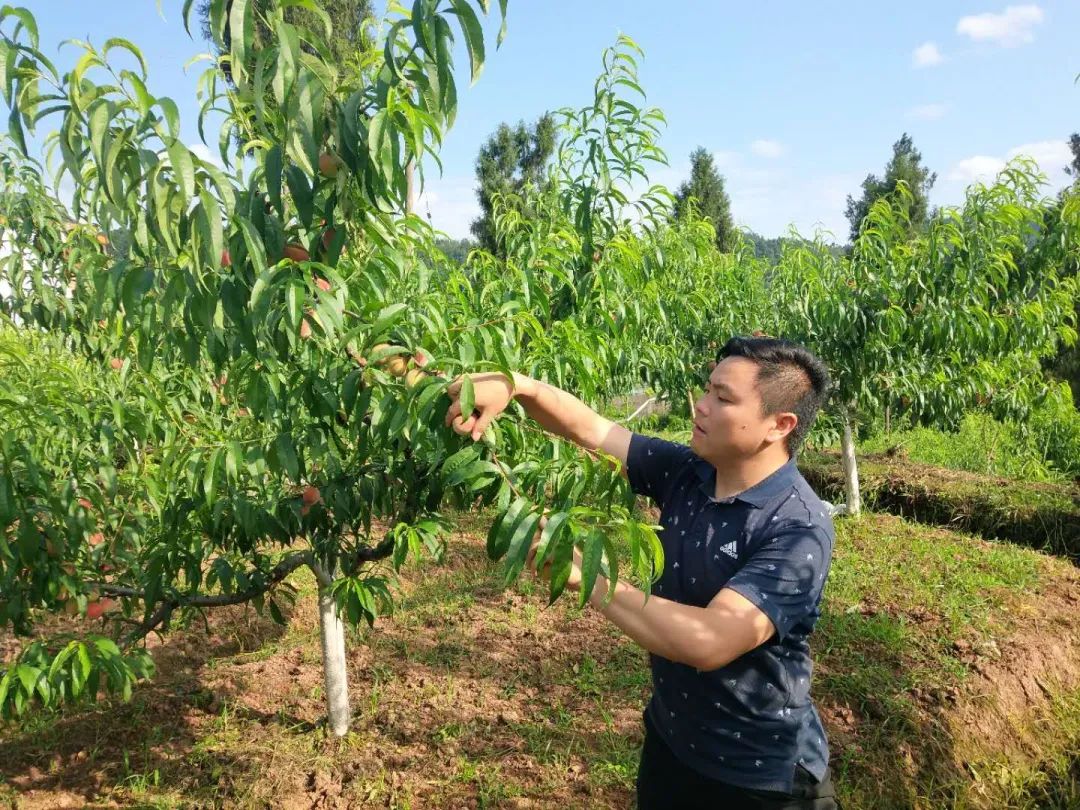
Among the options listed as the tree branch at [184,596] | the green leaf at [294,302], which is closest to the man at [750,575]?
the green leaf at [294,302]

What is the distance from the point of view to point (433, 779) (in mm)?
3000

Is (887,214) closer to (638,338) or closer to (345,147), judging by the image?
(638,338)

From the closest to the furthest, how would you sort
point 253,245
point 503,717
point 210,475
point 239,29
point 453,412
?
point 239,29
point 253,245
point 453,412
point 210,475
point 503,717

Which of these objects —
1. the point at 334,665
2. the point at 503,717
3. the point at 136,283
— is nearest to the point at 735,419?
the point at 136,283

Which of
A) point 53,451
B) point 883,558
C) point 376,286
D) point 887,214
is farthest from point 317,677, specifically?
point 887,214

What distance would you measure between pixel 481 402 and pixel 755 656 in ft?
2.68

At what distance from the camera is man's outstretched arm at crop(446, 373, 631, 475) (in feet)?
4.66

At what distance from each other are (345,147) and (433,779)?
8.65 ft

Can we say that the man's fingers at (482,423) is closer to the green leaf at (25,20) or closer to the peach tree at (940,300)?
the green leaf at (25,20)

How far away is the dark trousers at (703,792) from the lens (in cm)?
161

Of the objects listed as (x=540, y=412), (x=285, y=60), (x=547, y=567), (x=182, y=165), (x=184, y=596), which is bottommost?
(x=184, y=596)

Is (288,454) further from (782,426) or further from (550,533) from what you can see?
(782,426)

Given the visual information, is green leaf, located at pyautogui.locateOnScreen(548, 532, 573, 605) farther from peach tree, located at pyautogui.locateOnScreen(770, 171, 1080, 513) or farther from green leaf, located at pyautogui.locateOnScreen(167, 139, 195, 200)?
peach tree, located at pyautogui.locateOnScreen(770, 171, 1080, 513)

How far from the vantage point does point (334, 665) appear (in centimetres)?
306
